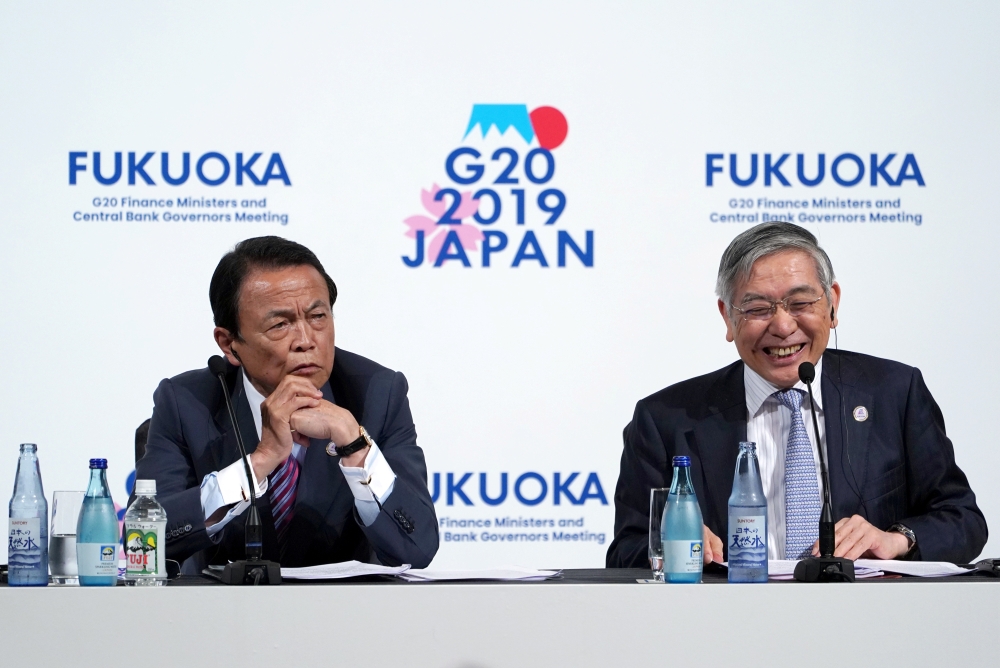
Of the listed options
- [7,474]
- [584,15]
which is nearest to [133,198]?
[7,474]

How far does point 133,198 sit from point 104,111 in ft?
1.06

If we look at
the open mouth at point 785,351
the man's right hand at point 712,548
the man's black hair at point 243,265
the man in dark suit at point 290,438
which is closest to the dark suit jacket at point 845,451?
the open mouth at point 785,351

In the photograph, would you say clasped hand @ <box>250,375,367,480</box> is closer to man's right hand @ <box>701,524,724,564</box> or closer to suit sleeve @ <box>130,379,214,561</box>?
suit sleeve @ <box>130,379,214,561</box>

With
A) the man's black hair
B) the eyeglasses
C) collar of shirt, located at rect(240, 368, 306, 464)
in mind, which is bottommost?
collar of shirt, located at rect(240, 368, 306, 464)

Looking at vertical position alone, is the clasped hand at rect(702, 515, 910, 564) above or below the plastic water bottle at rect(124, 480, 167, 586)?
below

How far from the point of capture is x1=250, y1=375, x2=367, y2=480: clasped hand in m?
2.50

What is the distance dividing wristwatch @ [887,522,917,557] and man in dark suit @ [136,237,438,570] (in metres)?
1.08

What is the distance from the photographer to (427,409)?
12.6ft

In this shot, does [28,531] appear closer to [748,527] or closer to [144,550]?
[144,550]

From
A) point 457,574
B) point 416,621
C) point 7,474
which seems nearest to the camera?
point 416,621

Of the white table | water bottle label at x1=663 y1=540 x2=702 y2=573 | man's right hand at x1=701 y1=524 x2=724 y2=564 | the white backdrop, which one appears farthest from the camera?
the white backdrop

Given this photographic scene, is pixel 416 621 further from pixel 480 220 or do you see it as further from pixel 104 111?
pixel 104 111

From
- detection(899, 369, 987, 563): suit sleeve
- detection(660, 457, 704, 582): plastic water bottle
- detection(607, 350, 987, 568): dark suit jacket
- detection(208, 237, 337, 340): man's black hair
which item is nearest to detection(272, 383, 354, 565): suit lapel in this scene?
detection(208, 237, 337, 340): man's black hair

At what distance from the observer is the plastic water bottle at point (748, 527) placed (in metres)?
1.91
